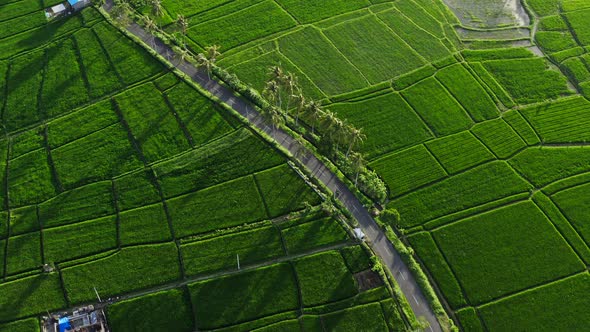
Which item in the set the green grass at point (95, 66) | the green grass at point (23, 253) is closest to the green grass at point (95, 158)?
the green grass at point (23, 253)

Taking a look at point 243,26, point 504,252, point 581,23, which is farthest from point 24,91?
point 581,23

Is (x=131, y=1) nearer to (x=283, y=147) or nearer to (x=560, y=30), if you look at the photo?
(x=283, y=147)

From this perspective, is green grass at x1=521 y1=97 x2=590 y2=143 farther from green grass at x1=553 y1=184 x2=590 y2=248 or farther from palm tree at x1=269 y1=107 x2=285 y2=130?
palm tree at x1=269 y1=107 x2=285 y2=130

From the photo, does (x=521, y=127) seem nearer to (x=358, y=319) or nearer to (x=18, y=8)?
(x=358, y=319)

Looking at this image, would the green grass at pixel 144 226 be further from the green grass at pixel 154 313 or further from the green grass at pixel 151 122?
the green grass at pixel 151 122

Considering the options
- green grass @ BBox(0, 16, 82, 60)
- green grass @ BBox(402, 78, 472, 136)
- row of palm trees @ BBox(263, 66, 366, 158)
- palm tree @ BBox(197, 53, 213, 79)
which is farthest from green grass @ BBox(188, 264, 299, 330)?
green grass @ BBox(0, 16, 82, 60)

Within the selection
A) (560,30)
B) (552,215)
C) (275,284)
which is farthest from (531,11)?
(275,284)

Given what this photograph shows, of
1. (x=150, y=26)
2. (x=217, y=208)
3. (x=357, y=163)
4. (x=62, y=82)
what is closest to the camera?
(x=217, y=208)
